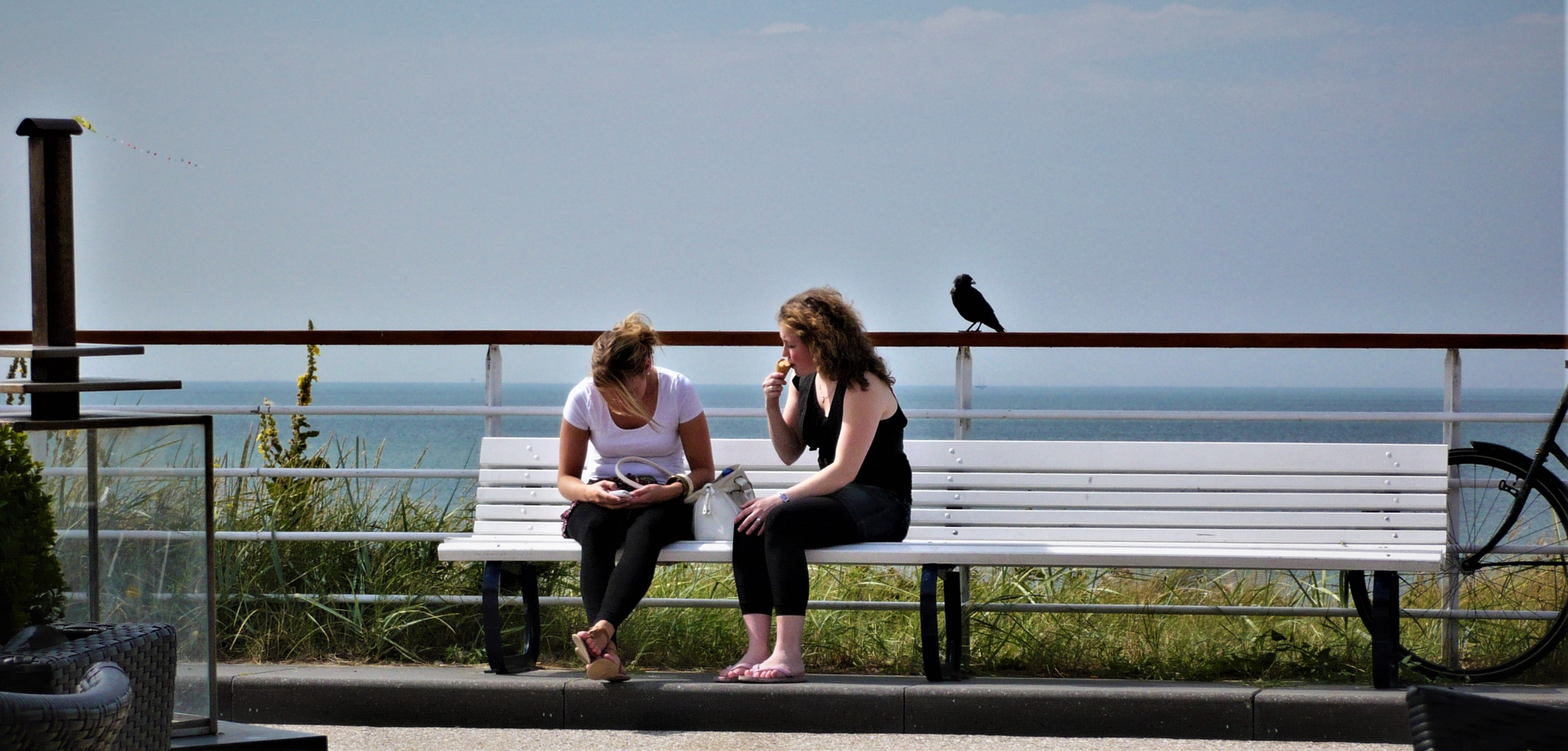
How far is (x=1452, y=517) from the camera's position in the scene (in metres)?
4.23

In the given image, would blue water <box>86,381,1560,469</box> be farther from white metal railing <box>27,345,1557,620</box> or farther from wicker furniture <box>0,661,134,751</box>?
wicker furniture <box>0,661,134,751</box>

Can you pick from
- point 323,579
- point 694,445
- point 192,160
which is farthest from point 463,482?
point 192,160

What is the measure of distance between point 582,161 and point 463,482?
5239cm

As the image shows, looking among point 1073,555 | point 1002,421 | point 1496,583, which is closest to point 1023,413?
point 1073,555

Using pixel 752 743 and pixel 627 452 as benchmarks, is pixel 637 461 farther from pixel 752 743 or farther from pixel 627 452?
pixel 752 743

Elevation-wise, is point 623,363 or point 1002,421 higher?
point 623,363

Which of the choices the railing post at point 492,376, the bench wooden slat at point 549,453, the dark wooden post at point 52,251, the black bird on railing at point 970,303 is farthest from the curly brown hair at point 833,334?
the black bird on railing at point 970,303

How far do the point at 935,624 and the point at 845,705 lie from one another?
0.33 metres

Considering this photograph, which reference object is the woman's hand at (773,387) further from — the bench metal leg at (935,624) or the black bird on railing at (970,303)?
the black bird on railing at (970,303)

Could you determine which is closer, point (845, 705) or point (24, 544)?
point (24, 544)

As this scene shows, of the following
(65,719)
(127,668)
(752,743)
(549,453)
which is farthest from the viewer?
(549,453)

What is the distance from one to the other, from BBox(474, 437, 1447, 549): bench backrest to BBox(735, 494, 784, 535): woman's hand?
0.91 feet

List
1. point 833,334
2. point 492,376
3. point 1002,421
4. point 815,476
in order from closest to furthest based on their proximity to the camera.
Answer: point 815,476
point 833,334
point 492,376
point 1002,421

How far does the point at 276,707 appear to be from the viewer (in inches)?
154
